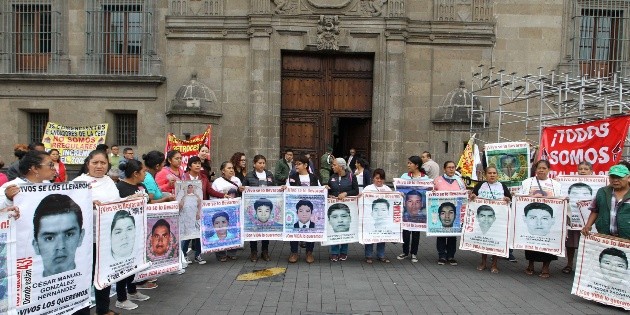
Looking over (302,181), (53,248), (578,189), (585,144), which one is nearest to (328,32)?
(302,181)

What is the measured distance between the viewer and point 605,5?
1595 cm

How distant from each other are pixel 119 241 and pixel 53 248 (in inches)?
42.0

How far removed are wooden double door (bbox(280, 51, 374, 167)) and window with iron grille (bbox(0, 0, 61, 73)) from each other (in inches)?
303

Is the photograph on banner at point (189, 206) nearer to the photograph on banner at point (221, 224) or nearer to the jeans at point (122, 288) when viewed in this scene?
the photograph on banner at point (221, 224)

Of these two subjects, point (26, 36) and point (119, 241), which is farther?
point (26, 36)

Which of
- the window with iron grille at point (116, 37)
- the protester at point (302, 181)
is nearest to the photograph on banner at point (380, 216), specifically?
the protester at point (302, 181)

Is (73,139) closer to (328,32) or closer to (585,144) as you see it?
(328,32)

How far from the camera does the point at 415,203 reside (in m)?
9.42

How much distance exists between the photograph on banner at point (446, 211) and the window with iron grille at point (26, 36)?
1323 cm

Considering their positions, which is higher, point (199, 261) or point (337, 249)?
point (337, 249)

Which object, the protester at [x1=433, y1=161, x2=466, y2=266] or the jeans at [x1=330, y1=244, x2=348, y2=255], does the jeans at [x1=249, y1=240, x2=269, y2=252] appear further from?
the protester at [x1=433, y1=161, x2=466, y2=266]

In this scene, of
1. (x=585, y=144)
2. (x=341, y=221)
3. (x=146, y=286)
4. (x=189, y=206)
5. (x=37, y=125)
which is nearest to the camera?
(x=146, y=286)

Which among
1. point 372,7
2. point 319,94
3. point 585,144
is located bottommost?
point 585,144

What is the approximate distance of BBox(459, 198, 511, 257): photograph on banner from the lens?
8570mm
